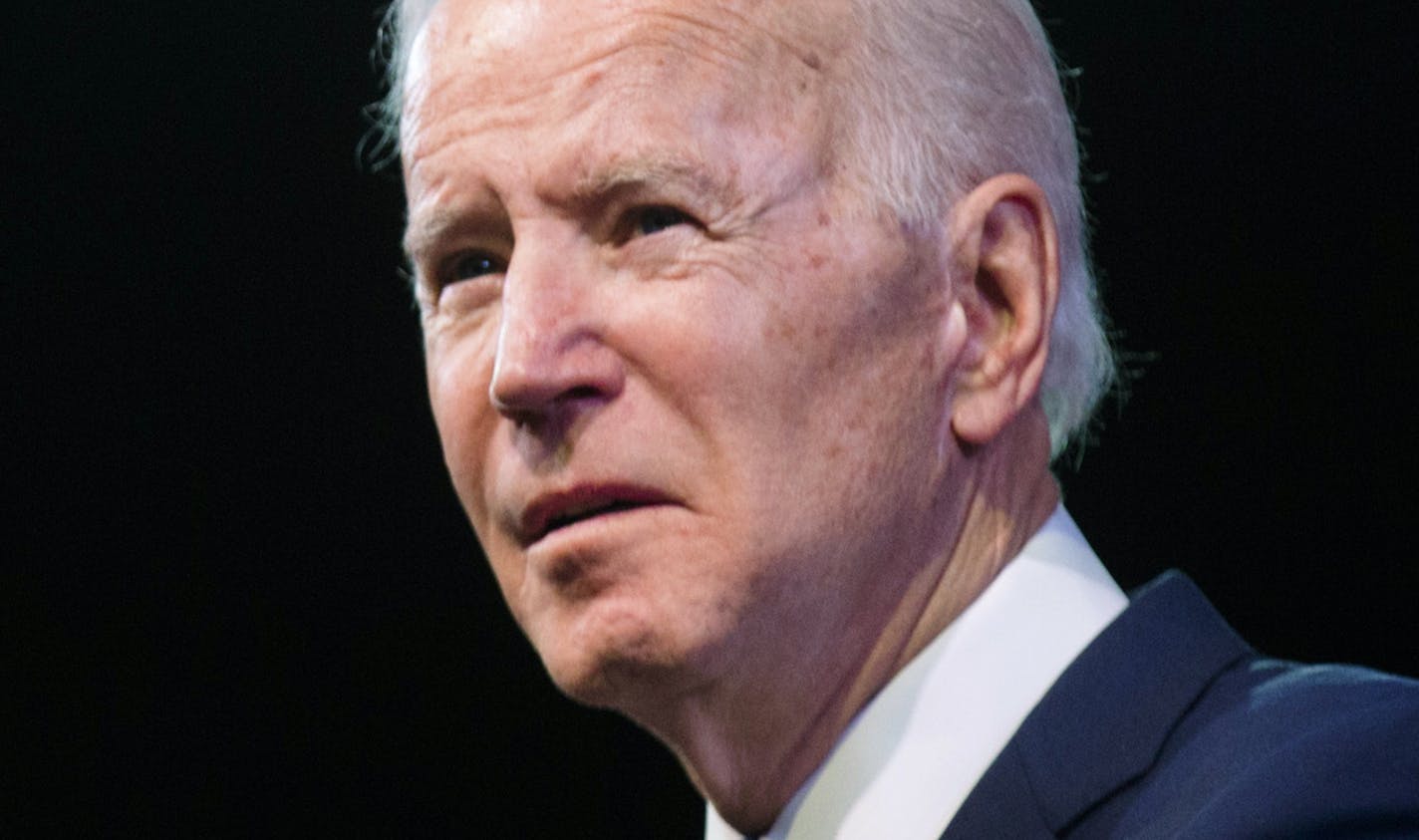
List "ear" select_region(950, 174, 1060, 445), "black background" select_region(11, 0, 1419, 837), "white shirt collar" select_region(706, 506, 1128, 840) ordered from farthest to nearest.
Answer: "black background" select_region(11, 0, 1419, 837), "ear" select_region(950, 174, 1060, 445), "white shirt collar" select_region(706, 506, 1128, 840)

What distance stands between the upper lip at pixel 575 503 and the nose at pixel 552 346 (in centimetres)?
8

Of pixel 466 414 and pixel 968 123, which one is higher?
pixel 968 123

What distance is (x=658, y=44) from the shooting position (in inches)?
65.3

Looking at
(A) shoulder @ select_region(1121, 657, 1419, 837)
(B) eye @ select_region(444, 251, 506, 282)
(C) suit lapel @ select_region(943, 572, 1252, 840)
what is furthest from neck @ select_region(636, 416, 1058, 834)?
(B) eye @ select_region(444, 251, 506, 282)

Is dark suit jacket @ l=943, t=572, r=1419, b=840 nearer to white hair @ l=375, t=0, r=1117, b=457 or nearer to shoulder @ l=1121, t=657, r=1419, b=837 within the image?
shoulder @ l=1121, t=657, r=1419, b=837

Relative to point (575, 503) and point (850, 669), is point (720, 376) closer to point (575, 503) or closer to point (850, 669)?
point (575, 503)

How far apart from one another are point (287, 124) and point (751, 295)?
187cm

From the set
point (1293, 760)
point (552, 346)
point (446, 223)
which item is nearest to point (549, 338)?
point (552, 346)

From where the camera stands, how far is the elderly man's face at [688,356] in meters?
1.57

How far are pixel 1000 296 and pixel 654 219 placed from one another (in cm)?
40

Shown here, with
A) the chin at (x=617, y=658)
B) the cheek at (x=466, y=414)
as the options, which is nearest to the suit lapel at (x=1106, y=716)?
the chin at (x=617, y=658)

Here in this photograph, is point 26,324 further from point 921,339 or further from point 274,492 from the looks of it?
point 921,339

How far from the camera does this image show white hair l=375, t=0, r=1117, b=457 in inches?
66.7

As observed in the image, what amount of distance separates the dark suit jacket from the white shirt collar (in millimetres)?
46
